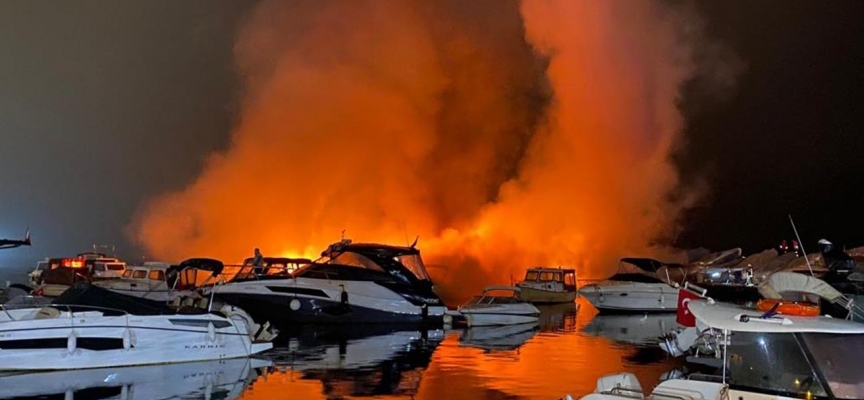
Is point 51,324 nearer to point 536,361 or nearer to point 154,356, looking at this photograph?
point 154,356

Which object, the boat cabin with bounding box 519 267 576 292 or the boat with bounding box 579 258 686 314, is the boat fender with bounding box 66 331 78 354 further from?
the boat cabin with bounding box 519 267 576 292

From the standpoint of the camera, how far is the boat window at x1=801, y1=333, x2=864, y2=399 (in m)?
9.60

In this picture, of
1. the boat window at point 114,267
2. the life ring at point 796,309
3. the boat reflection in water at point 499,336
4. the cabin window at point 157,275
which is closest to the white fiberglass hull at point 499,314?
the boat reflection in water at point 499,336

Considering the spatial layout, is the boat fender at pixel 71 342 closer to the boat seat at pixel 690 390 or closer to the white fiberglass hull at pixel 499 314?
the boat seat at pixel 690 390

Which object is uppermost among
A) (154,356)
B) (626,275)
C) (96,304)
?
(626,275)

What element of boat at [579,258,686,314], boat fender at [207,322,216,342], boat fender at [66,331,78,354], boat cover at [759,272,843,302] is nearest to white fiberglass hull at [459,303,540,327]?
boat at [579,258,686,314]

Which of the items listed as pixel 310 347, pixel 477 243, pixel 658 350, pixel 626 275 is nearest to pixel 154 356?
pixel 310 347

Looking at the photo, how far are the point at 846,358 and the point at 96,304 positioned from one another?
16254 millimetres

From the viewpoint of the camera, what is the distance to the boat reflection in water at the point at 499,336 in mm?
24719

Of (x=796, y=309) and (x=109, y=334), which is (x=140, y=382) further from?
(x=796, y=309)

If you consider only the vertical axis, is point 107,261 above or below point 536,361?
above

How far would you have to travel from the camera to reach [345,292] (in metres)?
30.4

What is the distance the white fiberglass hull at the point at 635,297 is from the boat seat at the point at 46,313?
2698 cm

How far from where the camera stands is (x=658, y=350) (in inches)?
945
